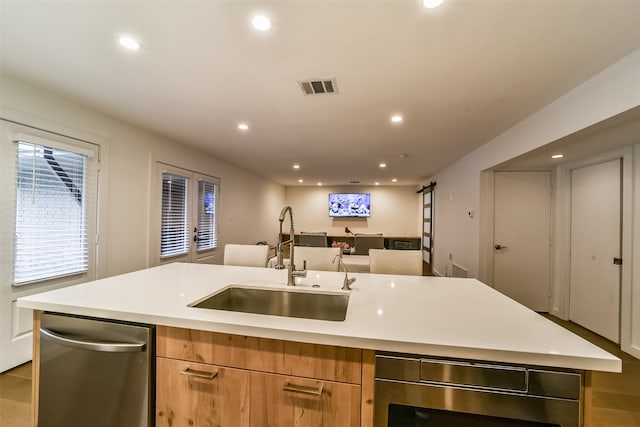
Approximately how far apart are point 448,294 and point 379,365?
0.75 m

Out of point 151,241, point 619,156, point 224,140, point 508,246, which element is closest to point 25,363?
point 151,241

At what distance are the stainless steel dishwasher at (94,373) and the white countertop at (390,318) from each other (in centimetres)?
7

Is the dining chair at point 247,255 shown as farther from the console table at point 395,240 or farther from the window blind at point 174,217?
the console table at point 395,240

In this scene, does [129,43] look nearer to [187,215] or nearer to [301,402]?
[301,402]

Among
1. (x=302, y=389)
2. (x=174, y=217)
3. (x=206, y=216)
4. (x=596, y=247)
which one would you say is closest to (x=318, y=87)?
(x=302, y=389)

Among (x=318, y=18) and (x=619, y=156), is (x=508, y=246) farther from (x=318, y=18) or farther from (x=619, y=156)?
(x=318, y=18)

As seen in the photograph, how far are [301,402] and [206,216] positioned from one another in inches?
164

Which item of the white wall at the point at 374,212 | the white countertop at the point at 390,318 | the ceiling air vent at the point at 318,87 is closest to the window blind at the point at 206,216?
the white countertop at the point at 390,318

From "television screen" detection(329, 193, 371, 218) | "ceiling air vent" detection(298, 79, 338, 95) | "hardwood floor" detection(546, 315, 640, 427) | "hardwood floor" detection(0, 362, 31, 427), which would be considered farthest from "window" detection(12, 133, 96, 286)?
"television screen" detection(329, 193, 371, 218)

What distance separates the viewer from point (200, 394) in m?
1.03

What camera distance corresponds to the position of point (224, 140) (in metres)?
3.60

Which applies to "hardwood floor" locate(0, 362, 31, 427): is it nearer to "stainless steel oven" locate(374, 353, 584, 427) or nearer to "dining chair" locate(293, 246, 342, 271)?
"dining chair" locate(293, 246, 342, 271)

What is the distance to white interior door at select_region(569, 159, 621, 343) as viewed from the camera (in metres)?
2.73

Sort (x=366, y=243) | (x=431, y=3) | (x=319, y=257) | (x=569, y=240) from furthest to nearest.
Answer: (x=366, y=243) → (x=569, y=240) → (x=319, y=257) → (x=431, y=3)
